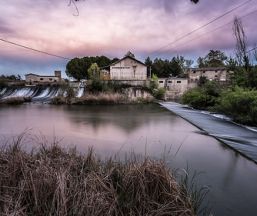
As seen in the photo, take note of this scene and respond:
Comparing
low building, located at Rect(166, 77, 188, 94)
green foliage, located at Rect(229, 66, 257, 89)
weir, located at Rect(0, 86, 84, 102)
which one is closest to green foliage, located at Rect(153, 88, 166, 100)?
low building, located at Rect(166, 77, 188, 94)

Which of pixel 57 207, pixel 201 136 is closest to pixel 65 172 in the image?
pixel 57 207

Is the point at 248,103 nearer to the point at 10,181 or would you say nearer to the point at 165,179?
the point at 165,179

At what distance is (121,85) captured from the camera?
1350 inches

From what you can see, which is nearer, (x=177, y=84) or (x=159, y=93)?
(x=159, y=93)

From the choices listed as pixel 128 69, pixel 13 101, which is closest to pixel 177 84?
pixel 128 69

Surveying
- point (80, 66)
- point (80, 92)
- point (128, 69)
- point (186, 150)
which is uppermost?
point (80, 66)

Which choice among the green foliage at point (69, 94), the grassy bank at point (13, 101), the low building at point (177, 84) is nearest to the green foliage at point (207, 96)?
the green foliage at point (69, 94)

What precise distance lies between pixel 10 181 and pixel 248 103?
12.9 metres

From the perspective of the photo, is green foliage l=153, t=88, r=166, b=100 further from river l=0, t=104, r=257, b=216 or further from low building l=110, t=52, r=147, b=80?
river l=0, t=104, r=257, b=216

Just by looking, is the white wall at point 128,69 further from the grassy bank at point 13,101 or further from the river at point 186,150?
the river at point 186,150

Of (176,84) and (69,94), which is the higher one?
(176,84)

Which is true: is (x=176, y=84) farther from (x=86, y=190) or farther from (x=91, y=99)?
(x=86, y=190)

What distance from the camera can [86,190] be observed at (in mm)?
3943

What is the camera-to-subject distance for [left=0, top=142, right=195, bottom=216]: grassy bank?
3.63 m
